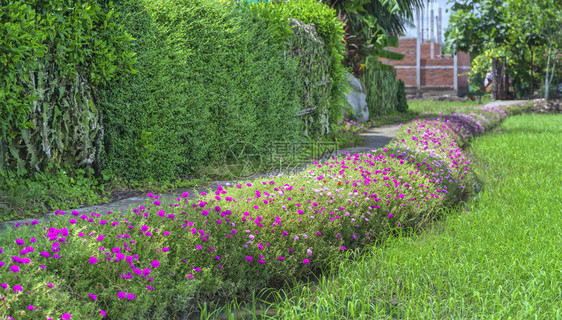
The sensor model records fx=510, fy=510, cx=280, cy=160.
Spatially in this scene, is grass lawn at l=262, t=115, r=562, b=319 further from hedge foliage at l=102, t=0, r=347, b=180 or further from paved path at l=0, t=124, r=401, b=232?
hedge foliage at l=102, t=0, r=347, b=180

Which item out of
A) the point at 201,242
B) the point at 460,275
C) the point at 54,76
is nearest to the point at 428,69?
the point at 54,76

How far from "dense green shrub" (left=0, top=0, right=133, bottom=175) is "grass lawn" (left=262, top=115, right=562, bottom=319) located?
2896mm

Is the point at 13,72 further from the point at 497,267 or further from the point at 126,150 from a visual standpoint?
the point at 497,267

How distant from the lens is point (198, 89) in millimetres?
6258

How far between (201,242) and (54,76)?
2635 millimetres

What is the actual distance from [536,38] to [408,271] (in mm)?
25594

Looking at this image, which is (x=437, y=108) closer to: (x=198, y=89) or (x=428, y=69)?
(x=428, y=69)

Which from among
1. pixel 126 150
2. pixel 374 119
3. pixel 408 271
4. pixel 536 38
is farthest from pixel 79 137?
pixel 536 38

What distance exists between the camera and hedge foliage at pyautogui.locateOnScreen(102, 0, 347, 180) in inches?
217

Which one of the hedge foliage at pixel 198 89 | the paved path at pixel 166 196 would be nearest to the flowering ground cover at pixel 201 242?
the paved path at pixel 166 196

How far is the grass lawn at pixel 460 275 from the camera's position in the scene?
300 centimetres

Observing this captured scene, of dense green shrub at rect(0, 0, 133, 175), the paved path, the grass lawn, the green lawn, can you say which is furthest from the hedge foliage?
the green lawn

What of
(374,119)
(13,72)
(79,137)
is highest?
(13,72)

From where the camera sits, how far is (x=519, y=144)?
33.2 feet
